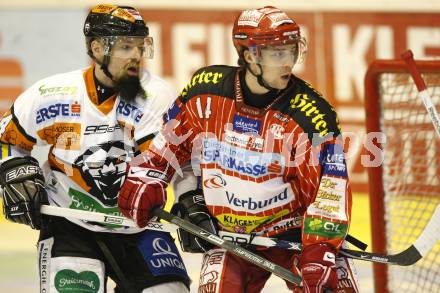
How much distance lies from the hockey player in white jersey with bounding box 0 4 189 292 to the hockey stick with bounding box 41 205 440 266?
0.09m

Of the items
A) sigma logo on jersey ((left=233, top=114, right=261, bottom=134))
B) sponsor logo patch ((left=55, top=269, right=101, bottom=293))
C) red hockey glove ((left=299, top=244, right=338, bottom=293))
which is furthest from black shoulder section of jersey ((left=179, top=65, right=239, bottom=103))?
sponsor logo patch ((left=55, top=269, right=101, bottom=293))

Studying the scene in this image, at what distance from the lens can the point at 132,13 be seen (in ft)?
15.5

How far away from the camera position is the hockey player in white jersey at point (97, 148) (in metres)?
4.58

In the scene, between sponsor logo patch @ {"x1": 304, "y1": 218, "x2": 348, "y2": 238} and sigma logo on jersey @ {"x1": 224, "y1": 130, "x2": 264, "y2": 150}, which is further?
sigma logo on jersey @ {"x1": 224, "y1": 130, "x2": 264, "y2": 150}

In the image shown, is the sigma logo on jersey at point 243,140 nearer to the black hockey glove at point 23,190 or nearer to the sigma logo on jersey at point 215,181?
the sigma logo on jersey at point 215,181

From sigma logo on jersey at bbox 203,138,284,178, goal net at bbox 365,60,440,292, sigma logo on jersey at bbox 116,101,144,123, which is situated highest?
sigma logo on jersey at bbox 116,101,144,123

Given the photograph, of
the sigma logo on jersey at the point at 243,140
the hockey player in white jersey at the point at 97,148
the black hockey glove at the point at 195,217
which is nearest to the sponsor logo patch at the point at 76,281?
the hockey player in white jersey at the point at 97,148

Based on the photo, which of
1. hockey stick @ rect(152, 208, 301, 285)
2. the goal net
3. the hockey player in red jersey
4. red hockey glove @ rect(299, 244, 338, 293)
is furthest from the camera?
the goal net

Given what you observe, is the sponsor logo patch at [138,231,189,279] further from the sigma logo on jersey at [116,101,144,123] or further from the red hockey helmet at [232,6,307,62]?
the red hockey helmet at [232,6,307,62]

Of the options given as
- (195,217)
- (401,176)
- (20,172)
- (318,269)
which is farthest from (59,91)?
(401,176)

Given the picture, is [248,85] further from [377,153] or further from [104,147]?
[377,153]

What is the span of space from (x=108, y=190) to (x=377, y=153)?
1.46 meters

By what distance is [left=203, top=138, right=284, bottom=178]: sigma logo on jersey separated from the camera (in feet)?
13.8

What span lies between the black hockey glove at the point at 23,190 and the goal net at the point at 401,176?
5.53 ft
